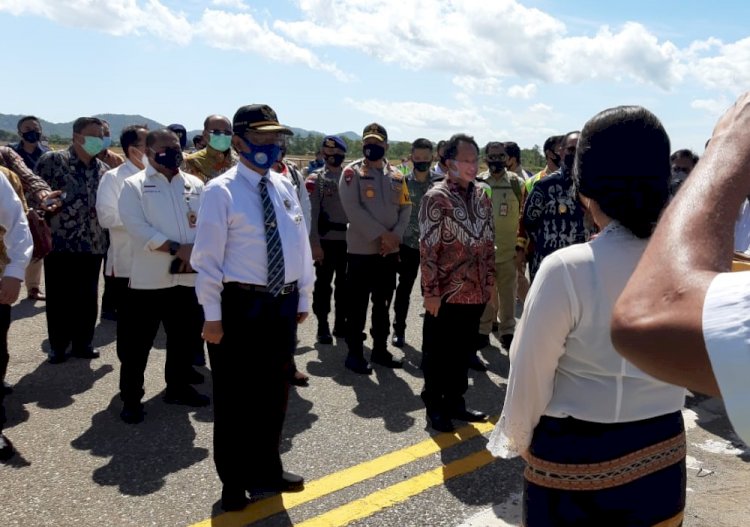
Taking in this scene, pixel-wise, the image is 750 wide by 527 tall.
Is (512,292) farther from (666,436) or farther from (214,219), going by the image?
(666,436)

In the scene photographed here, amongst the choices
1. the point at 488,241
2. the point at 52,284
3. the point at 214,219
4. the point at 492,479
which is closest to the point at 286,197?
→ the point at 214,219

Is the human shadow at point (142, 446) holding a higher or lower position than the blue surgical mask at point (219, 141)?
lower

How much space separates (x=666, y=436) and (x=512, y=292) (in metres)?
4.69

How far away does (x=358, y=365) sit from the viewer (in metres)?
5.64

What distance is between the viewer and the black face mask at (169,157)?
455cm

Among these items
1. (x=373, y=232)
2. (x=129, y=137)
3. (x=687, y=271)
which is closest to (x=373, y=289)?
(x=373, y=232)

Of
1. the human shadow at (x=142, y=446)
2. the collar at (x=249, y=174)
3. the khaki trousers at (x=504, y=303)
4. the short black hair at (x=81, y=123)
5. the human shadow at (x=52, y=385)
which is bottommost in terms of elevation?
the human shadow at (x=52, y=385)

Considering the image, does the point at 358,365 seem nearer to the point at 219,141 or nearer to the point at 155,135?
the point at 219,141

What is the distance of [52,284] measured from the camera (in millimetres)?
5762

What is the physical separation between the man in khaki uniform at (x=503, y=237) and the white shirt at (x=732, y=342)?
232 inches

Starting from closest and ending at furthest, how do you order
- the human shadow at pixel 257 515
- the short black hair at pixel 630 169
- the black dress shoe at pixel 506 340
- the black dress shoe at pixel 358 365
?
the short black hair at pixel 630 169, the human shadow at pixel 257 515, the black dress shoe at pixel 358 365, the black dress shoe at pixel 506 340

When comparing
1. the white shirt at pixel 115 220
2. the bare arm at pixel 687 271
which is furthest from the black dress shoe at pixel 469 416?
the bare arm at pixel 687 271

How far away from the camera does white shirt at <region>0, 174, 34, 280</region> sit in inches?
153

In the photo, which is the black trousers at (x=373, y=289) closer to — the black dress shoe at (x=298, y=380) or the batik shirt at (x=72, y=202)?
the black dress shoe at (x=298, y=380)
